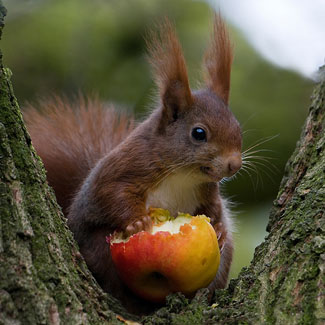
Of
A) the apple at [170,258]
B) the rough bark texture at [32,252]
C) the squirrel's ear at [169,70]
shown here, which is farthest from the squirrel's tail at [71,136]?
the rough bark texture at [32,252]

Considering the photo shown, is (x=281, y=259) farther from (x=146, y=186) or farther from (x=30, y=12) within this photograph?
(x=30, y=12)

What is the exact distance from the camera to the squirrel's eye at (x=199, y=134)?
200cm

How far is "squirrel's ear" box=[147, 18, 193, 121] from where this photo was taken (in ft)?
6.45

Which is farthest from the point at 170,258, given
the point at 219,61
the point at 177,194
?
the point at 219,61

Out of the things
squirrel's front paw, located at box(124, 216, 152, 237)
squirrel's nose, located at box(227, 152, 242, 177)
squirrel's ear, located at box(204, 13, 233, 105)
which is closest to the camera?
squirrel's front paw, located at box(124, 216, 152, 237)

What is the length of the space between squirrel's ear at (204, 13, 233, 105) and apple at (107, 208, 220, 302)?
768mm

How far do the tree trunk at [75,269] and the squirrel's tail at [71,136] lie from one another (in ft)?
3.30

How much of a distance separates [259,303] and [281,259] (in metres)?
0.14

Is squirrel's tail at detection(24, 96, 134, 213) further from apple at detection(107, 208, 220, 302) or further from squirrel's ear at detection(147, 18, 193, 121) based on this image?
apple at detection(107, 208, 220, 302)

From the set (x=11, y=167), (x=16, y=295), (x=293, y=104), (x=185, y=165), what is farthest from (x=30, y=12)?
(x=16, y=295)

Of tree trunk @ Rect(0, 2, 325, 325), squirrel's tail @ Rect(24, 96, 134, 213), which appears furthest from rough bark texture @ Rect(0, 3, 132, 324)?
squirrel's tail @ Rect(24, 96, 134, 213)

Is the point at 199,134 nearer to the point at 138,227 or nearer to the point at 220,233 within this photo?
the point at 220,233

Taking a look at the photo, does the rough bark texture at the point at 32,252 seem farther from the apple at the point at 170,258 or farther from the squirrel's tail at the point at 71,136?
the squirrel's tail at the point at 71,136

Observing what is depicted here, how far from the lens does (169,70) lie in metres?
2.00
